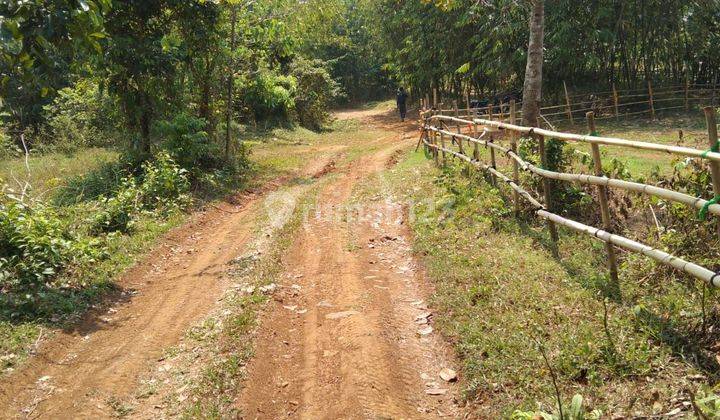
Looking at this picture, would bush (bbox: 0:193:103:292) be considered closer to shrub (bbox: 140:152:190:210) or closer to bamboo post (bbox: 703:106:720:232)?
shrub (bbox: 140:152:190:210)

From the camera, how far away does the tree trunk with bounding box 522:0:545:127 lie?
9.62 metres

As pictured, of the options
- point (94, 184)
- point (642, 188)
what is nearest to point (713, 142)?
point (642, 188)

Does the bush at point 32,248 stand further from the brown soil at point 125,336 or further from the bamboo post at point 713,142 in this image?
the bamboo post at point 713,142

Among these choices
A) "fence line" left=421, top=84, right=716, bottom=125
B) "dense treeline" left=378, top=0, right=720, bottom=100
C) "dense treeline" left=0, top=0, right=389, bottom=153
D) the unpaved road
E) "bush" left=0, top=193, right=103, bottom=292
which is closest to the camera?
the unpaved road

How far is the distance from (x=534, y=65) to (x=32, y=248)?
8.36 metres

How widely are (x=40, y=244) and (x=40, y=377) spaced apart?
2420mm

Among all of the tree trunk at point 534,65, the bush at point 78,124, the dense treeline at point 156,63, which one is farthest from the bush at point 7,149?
the tree trunk at point 534,65

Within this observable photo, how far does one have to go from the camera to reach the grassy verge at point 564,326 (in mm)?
3520

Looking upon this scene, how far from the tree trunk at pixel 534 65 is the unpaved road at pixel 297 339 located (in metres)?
3.53

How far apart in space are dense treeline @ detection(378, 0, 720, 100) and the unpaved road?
11.2m

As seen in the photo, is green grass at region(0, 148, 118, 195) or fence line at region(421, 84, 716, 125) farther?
fence line at region(421, 84, 716, 125)

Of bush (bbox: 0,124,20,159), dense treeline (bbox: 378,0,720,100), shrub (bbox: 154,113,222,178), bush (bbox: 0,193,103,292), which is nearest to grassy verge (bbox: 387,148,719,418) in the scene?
bush (bbox: 0,193,103,292)

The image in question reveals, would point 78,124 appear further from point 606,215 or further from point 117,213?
point 606,215

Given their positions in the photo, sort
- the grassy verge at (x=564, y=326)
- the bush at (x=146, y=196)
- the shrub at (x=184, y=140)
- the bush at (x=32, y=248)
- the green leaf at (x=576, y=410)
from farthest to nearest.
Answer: the shrub at (x=184, y=140) → the bush at (x=146, y=196) → the bush at (x=32, y=248) → the grassy verge at (x=564, y=326) → the green leaf at (x=576, y=410)
